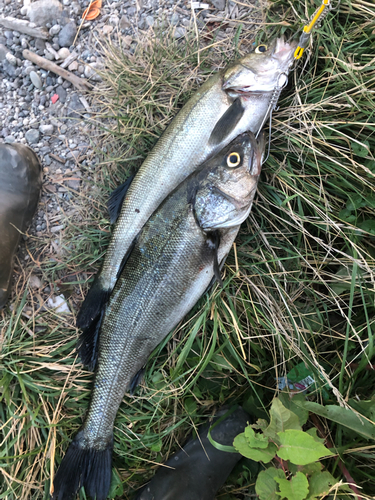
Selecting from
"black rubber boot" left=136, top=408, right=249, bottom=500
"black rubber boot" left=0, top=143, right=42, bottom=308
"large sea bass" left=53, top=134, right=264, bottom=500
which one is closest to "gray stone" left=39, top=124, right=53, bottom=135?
"black rubber boot" left=0, top=143, right=42, bottom=308

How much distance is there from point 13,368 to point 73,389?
488mm

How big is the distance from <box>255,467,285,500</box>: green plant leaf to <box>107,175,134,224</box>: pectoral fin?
6.25 ft

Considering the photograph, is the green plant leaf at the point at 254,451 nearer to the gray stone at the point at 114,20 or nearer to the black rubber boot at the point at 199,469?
→ the black rubber boot at the point at 199,469

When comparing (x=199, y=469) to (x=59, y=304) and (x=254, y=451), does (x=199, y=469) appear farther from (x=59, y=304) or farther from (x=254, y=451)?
(x=59, y=304)

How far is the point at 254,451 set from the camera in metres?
1.55

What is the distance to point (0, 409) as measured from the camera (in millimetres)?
2367

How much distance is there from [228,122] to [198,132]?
0.73 ft

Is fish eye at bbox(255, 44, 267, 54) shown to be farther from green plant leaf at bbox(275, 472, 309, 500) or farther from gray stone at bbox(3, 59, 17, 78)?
green plant leaf at bbox(275, 472, 309, 500)

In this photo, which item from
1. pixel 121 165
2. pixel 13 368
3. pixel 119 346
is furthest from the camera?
pixel 121 165

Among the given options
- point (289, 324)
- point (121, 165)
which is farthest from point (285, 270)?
point (121, 165)

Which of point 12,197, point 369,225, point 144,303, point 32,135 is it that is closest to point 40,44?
point 32,135

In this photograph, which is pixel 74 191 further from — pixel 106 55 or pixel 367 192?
pixel 367 192

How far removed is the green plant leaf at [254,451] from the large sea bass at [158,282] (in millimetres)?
902

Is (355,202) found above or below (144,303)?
above
